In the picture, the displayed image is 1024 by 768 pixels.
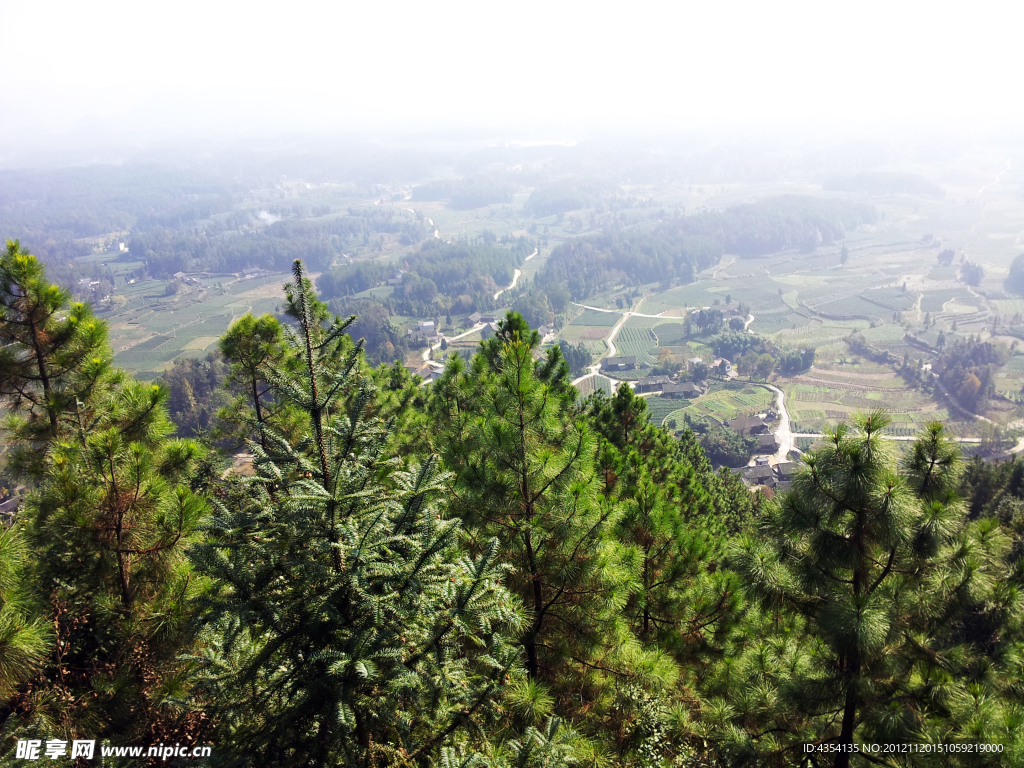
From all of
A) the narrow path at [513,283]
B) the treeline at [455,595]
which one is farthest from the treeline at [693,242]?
the treeline at [455,595]

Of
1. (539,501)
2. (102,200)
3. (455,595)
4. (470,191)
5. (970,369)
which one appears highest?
(102,200)

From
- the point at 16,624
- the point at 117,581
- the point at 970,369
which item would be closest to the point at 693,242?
the point at 970,369

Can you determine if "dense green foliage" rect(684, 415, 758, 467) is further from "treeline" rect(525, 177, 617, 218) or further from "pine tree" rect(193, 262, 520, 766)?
"treeline" rect(525, 177, 617, 218)

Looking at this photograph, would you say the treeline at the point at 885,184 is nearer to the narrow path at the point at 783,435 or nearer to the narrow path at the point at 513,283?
the narrow path at the point at 513,283

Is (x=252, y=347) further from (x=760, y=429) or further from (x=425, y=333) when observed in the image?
(x=425, y=333)

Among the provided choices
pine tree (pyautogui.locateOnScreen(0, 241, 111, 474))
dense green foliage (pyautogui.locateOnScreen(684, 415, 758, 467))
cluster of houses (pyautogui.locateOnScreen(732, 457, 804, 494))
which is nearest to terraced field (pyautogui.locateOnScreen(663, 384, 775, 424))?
dense green foliage (pyautogui.locateOnScreen(684, 415, 758, 467))
